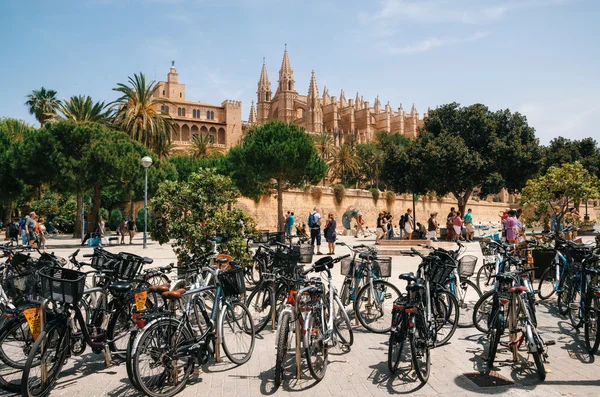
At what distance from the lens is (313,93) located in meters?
87.1

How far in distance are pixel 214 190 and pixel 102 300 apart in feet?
11.8

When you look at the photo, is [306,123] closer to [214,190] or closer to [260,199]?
[260,199]

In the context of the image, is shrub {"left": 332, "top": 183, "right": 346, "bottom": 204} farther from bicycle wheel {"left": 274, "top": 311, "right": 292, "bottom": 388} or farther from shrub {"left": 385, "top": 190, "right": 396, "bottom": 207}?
bicycle wheel {"left": 274, "top": 311, "right": 292, "bottom": 388}

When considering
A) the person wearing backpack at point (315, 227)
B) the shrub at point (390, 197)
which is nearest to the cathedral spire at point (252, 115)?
the shrub at point (390, 197)

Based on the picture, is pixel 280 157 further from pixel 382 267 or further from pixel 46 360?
pixel 46 360

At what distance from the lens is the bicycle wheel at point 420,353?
3943 mm

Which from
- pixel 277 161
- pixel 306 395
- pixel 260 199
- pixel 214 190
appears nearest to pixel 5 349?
pixel 306 395

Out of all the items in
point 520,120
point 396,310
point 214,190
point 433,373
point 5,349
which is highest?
point 520,120

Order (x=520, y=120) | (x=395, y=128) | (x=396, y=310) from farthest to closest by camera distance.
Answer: (x=395, y=128)
(x=520, y=120)
(x=396, y=310)

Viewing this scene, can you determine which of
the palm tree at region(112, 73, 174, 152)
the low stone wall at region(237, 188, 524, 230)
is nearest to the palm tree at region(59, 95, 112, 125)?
the palm tree at region(112, 73, 174, 152)

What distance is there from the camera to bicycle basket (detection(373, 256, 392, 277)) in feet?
19.6

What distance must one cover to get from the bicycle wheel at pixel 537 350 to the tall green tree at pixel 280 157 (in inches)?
943

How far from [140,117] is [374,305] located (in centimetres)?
2907

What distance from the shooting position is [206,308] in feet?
14.9
